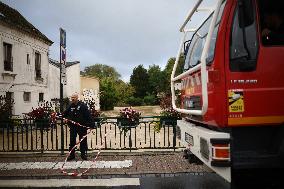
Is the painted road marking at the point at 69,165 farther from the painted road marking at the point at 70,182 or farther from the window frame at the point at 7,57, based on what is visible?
the window frame at the point at 7,57

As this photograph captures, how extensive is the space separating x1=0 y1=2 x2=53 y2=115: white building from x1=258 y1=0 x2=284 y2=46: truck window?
61.9ft

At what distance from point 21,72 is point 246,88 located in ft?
69.7

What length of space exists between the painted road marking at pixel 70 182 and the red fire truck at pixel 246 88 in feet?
8.71

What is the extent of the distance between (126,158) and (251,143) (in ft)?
17.6

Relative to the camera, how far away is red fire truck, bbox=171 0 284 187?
15.6ft

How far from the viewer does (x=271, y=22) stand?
4934mm

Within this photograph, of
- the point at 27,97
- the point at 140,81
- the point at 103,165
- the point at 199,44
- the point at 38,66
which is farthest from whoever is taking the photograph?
the point at 140,81

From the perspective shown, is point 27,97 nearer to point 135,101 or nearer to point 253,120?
point 253,120

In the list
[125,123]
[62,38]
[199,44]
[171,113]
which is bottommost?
[125,123]

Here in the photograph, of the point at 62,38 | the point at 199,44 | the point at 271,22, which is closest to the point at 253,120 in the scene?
the point at 271,22

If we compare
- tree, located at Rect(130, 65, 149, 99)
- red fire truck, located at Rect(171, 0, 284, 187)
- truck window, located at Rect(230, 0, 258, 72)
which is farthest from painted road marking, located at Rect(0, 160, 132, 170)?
tree, located at Rect(130, 65, 149, 99)

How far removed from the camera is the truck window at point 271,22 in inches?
191

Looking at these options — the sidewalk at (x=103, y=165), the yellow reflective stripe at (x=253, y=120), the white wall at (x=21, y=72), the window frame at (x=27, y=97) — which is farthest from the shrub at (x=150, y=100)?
the yellow reflective stripe at (x=253, y=120)

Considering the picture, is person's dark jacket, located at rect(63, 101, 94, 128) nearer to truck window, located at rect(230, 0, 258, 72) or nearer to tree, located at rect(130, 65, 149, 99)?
→ truck window, located at rect(230, 0, 258, 72)
